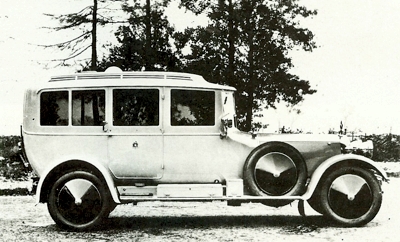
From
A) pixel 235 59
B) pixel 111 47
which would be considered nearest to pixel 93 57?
pixel 111 47

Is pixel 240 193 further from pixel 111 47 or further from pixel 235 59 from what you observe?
pixel 235 59

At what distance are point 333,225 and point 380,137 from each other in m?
12.3

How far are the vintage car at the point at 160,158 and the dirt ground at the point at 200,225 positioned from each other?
1.17 feet

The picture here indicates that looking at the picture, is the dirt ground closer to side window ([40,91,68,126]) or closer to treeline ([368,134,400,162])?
side window ([40,91,68,126])

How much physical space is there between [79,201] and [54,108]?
138 cm

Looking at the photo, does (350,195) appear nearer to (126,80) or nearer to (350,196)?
(350,196)

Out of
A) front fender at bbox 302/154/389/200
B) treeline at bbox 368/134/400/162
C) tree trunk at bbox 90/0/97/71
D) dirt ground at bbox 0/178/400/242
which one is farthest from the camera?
treeline at bbox 368/134/400/162

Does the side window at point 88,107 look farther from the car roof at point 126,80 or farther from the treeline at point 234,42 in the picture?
the treeline at point 234,42

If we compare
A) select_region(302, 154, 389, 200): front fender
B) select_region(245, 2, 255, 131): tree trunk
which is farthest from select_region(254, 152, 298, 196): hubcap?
select_region(245, 2, 255, 131): tree trunk

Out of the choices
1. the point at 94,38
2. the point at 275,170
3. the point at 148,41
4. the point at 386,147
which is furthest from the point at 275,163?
the point at 386,147

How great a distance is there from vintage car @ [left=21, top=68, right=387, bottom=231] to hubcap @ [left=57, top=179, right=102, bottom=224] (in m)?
0.01

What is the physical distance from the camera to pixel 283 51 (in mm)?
20469

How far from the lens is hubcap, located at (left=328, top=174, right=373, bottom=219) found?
773 cm

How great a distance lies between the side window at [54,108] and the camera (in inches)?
310
